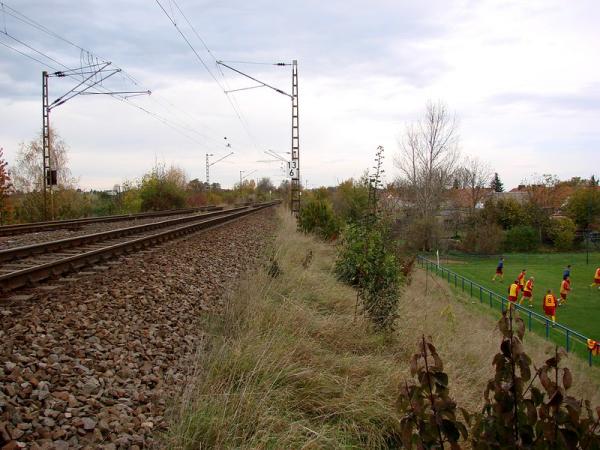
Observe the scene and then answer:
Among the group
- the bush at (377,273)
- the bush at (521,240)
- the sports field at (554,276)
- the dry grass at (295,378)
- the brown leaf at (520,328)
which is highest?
the brown leaf at (520,328)

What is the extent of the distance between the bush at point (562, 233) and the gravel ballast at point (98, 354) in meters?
68.1

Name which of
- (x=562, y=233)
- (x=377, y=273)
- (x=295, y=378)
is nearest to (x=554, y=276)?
(x=562, y=233)

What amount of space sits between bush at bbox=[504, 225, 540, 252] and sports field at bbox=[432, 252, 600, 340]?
2890 mm

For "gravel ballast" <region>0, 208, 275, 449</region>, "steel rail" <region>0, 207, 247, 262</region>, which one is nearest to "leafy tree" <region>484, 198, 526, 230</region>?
"steel rail" <region>0, 207, 247, 262</region>

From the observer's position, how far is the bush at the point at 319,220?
23.1 meters

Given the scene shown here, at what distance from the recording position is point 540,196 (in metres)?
76.6

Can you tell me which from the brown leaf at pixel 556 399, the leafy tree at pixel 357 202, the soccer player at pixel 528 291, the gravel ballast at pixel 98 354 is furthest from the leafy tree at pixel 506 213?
the brown leaf at pixel 556 399

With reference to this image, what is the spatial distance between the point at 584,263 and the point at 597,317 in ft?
93.9

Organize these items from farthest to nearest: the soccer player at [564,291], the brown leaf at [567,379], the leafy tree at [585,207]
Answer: the leafy tree at [585,207]
the soccer player at [564,291]
the brown leaf at [567,379]

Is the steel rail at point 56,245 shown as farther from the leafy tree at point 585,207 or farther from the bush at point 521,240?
the leafy tree at point 585,207

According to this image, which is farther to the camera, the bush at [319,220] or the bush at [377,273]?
the bush at [319,220]

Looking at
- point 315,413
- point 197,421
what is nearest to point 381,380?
point 315,413

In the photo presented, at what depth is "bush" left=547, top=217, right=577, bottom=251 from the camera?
6688cm

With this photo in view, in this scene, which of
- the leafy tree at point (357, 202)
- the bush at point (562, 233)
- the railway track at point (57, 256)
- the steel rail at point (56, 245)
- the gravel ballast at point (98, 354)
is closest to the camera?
the gravel ballast at point (98, 354)
